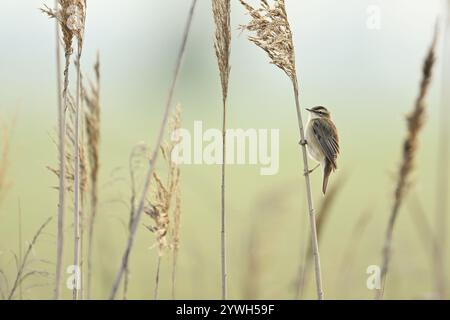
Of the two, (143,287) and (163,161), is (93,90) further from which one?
(143,287)

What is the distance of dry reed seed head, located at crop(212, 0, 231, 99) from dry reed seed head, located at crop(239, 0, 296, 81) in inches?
3.9

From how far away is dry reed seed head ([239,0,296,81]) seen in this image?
261cm

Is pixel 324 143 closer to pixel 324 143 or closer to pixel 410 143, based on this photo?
pixel 324 143

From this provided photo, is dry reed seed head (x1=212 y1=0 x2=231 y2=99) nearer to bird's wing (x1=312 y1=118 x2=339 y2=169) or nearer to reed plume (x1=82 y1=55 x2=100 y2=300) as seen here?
reed plume (x1=82 y1=55 x2=100 y2=300)

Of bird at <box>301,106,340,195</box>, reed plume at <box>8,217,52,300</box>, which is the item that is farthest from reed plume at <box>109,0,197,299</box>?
bird at <box>301,106,340,195</box>

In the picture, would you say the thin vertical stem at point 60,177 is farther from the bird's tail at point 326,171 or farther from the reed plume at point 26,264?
the bird's tail at point 326,171

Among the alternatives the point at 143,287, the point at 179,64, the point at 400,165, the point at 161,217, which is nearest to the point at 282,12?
the point at 179,64

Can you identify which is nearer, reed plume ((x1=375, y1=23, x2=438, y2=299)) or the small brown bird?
reed plume ((x1=375, y1=23, x2=438, y2=299))

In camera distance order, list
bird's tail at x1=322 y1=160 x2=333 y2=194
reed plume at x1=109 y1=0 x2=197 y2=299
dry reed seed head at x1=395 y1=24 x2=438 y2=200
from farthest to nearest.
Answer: bird's tail at x1=322 y1=160 x2=333 y2=194, dry reed seed head at x1=395 y1=24 x2=438 y2=200, reed plume at x1=109 y1=0 x2=197 y2=299

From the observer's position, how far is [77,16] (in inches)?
101

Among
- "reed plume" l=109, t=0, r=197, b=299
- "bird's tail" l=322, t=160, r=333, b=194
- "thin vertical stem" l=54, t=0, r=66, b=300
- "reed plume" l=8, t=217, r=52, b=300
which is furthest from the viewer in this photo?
"bird's tail" l=322, t=160, r=333, b=194

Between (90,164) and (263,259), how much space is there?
4.68 feet

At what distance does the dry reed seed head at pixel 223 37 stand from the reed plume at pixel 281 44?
0.09 m

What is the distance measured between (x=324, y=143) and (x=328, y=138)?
0.04m
